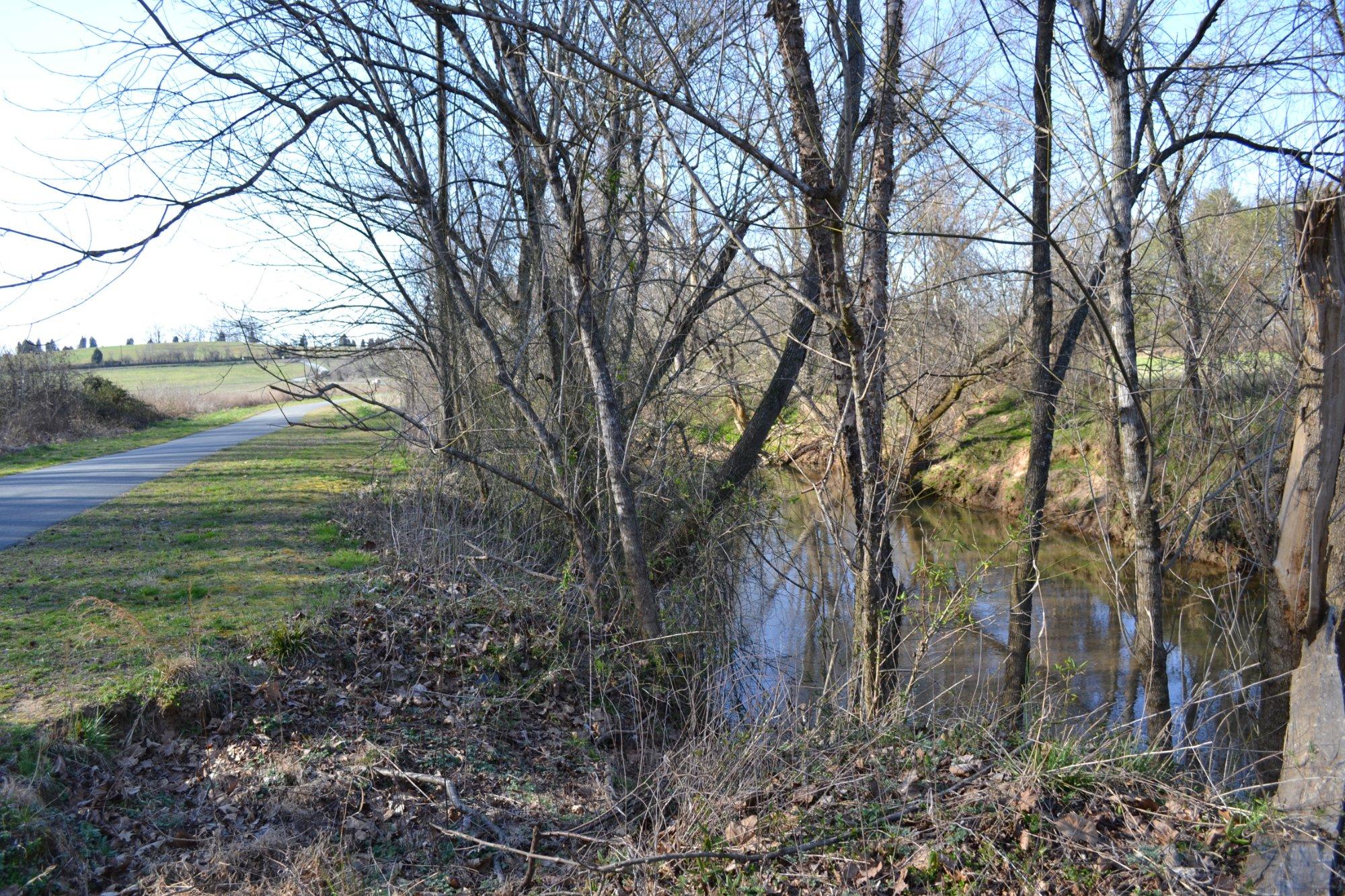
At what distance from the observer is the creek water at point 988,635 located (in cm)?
574

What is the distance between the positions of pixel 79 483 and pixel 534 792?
11953 mm

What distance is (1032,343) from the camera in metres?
8.73

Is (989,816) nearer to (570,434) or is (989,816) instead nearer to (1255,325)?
(570,434)

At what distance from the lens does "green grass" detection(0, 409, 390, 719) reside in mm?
6395

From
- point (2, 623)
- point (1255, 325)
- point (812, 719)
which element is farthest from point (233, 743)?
point (1255, 325)

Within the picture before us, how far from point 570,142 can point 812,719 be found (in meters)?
4.59

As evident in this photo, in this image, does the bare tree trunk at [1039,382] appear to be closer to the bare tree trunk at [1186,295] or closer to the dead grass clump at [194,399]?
the bare tree trunk at [1186,295]

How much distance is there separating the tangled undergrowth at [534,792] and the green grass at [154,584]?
0.47m

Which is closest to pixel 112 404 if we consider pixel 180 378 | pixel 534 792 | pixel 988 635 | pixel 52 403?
pixel 52 403

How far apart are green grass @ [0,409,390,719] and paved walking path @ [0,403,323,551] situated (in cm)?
39

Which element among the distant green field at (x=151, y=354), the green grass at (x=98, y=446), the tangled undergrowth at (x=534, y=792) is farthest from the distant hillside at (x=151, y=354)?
the tangled undergrowth at (x=534, y=792)

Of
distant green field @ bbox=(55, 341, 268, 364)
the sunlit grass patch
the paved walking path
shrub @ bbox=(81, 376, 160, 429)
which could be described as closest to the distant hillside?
distant green field @ bbox=(55, 341, 268, 364)

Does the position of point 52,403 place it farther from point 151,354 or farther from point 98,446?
point 151,354

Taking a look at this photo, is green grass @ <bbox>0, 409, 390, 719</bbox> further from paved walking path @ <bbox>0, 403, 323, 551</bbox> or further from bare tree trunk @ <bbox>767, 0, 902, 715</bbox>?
bare tree trunk @ <bbox>767, 0, 902, 715</bbox>
